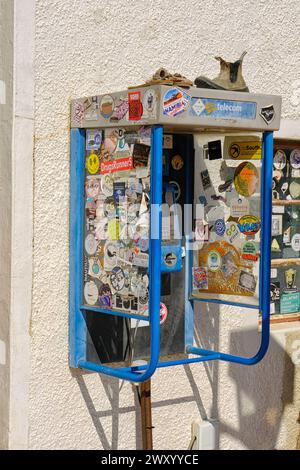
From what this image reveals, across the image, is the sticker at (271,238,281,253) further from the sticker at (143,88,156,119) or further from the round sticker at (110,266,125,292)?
the sticker at (143,88,156,119)

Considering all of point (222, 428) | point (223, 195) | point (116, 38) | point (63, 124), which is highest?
point (116, 38)

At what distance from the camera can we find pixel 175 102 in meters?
3.79

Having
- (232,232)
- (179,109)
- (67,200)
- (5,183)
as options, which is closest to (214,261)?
(232,232)

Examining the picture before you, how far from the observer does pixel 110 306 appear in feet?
13.5

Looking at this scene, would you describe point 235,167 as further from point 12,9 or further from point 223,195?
point 12,9

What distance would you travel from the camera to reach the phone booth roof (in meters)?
3.76

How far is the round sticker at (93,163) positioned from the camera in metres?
4.18

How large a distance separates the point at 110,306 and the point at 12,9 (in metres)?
1.40

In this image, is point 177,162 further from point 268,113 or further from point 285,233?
point 285,233

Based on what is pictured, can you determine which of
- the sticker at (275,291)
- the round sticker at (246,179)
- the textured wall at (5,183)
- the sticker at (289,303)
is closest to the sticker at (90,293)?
the textured wall at (5,183)

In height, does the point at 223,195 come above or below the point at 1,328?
above

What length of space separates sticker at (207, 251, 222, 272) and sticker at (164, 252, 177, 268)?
18cm

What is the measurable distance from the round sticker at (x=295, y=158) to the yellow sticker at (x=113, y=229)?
6.29 feet

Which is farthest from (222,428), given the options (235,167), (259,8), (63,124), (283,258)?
(259,8)
